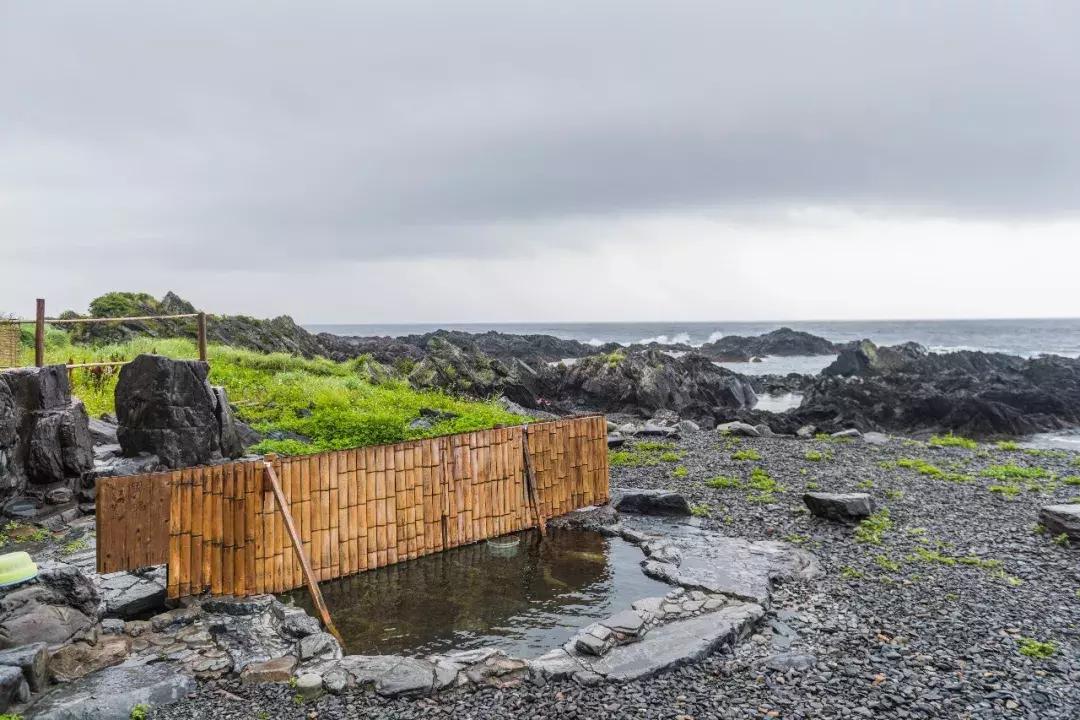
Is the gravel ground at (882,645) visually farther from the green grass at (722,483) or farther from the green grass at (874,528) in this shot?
the green grass at (722,483)

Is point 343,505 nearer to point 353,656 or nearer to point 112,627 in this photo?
point 353,656

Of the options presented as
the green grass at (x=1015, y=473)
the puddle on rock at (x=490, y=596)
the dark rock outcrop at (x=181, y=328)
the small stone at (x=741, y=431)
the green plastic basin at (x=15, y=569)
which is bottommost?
the puddle on rock at (x=490, y=596)

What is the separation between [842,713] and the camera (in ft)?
20.7

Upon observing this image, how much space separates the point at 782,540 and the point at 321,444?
971cm

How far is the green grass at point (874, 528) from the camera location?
1148 cm

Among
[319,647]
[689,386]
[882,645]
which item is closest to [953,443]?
[689,386]

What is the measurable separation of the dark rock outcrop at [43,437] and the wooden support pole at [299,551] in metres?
4.98

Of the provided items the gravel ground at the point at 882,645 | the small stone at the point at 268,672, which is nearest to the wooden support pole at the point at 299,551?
the small stone at the point at 268,672

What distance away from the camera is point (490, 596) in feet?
31.0

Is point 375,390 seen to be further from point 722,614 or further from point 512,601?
point 722,614

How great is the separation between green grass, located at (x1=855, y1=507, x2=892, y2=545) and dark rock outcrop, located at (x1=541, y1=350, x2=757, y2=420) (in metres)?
17.5

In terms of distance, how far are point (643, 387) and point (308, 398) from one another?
18435mm

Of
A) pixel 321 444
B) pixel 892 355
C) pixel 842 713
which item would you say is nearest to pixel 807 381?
pixel 892 355

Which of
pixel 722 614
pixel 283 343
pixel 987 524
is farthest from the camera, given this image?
pixel 283 343
